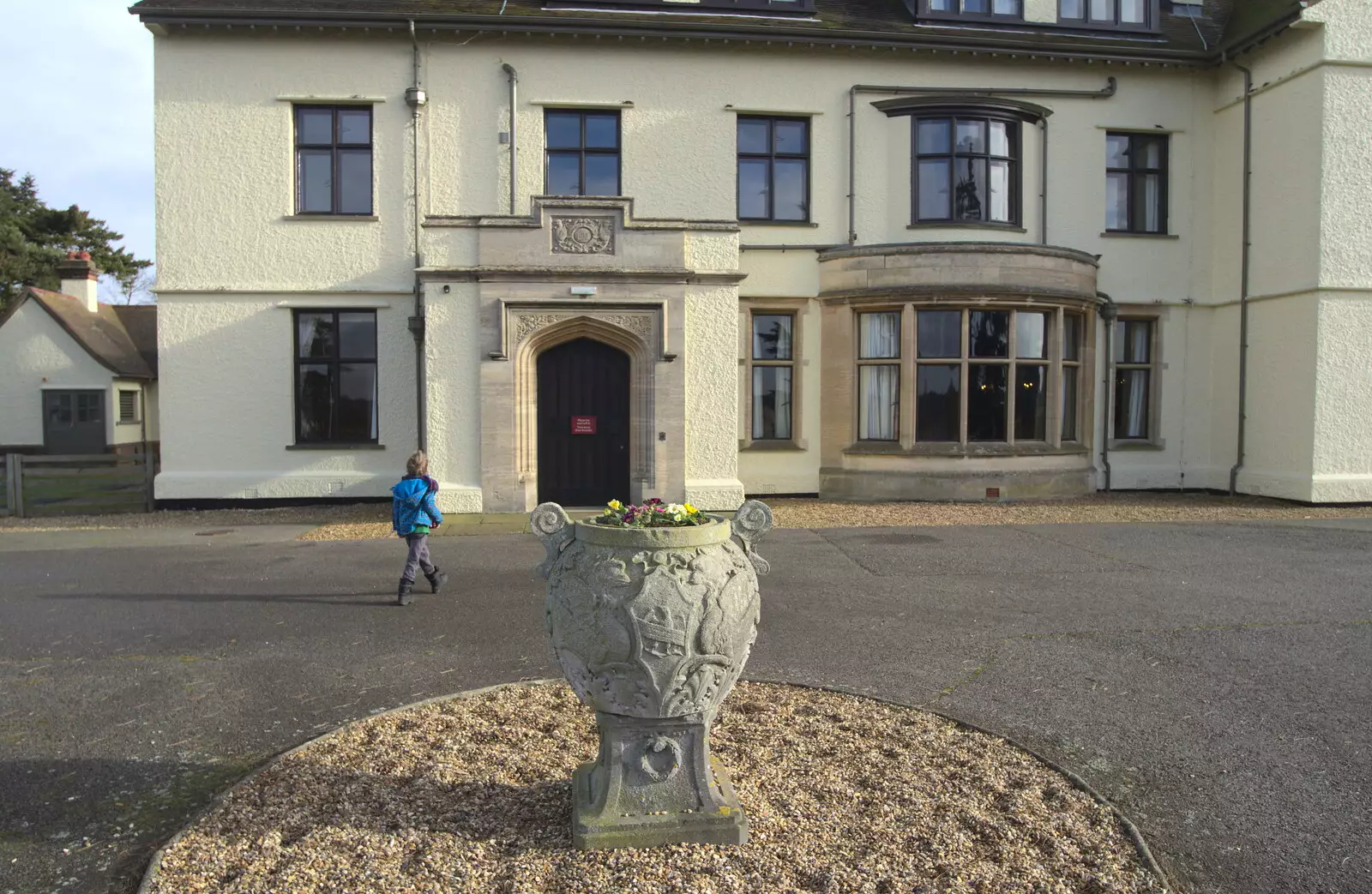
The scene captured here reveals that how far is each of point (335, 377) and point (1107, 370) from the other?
44.7 feet

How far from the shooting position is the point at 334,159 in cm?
1423

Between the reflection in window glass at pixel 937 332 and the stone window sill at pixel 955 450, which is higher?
the reflection in window glass at pixel 937 332

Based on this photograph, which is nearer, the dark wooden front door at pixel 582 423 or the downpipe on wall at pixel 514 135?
the dark wooden front door at pixel 582 423

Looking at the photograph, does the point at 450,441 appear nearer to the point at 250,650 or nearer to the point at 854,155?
the point at 250,650

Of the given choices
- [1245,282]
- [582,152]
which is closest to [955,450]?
[1245,282]

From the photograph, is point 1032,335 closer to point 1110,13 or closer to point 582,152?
point 1110,13

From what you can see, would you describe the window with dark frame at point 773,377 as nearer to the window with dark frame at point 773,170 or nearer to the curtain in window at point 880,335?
the curtain in window at point 880,335

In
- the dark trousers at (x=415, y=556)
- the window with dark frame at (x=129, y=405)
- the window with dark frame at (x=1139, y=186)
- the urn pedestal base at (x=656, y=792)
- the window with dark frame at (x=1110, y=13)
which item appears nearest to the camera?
the urn pedestal base at (x=656, y=792)

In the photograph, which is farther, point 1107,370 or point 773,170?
point 1107,370

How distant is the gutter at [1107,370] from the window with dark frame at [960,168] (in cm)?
230

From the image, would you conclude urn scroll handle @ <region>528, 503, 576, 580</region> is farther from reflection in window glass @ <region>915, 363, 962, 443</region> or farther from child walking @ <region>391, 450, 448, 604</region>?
reflection in window glass @ <region>915, 363, 962, 443</region>

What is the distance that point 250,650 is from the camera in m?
6.25

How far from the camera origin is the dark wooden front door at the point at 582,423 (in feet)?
43.7

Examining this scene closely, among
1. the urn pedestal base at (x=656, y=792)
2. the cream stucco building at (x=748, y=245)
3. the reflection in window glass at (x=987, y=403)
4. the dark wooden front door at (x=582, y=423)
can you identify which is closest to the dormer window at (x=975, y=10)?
the cream stucco building at (x=748, y=245)
